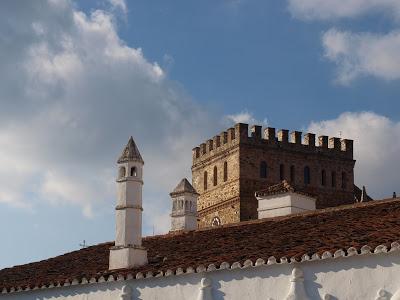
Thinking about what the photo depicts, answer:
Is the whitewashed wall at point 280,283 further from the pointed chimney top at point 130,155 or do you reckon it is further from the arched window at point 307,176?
the arched window at point 307,176

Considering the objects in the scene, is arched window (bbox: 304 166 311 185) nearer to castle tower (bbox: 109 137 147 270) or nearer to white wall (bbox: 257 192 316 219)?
white wall (bbox: 257 192 316 219)

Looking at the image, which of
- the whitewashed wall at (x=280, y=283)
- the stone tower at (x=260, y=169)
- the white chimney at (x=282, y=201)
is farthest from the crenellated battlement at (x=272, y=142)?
the whitewashed wall at (x=280, y=283)

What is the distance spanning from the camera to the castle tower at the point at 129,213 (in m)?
18.0

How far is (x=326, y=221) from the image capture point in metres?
17.0

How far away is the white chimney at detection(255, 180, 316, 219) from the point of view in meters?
23.6

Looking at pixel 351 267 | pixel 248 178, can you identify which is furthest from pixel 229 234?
pixel 248 178

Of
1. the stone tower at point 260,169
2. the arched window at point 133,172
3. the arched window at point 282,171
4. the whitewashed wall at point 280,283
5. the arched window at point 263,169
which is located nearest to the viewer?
the whitewashed wall at point 280,283

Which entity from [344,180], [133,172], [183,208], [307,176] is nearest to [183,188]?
[183,208]

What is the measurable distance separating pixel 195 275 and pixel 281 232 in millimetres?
2353

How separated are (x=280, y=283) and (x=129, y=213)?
5.51 m

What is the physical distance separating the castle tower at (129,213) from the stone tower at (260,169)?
1344 inches

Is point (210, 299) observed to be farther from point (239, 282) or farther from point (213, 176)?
point (213, 176)

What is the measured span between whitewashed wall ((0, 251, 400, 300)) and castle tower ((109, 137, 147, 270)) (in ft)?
3.58

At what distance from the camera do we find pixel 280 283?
46.5 ft
